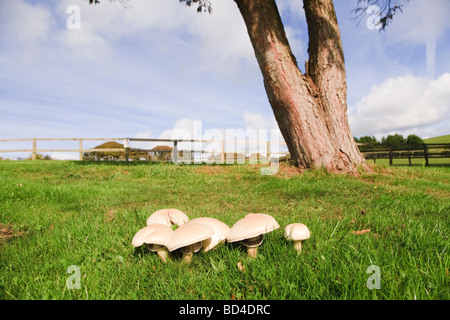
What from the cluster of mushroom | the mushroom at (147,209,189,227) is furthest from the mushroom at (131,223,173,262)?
the mushroom at (147,209,189,227)

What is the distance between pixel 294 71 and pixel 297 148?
6.63ft

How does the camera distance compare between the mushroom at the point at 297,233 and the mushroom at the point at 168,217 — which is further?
the mushroom at the point at 168,217

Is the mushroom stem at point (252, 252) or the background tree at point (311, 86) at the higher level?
the background tree at point (311, 86)

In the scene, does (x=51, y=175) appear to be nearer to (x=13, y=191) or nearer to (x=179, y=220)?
(x=13, y=191)

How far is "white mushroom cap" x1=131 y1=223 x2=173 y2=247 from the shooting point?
192 centimetres

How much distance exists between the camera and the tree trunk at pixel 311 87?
696 centimetres

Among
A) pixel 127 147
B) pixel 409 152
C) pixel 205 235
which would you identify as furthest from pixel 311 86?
pixel 409 152

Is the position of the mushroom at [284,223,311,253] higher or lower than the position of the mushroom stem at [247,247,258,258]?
higher

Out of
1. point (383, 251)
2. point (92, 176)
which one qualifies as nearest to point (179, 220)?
point (383, 251)

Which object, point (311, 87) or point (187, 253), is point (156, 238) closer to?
point (187, 253)

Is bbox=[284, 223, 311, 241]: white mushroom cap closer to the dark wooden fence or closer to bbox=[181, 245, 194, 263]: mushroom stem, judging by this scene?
bbox=[181, 245, 194, 263]: mushroom stem

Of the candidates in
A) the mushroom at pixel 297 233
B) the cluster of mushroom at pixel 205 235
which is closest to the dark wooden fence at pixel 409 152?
the mushroom at pixel 297 233

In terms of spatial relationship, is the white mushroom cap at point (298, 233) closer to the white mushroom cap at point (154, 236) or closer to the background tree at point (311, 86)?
the white mushroom cap at point (154, 236)

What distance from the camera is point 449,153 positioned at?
60.4 feet
